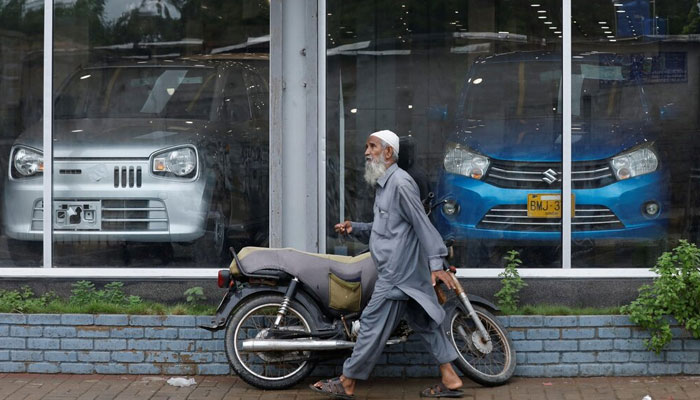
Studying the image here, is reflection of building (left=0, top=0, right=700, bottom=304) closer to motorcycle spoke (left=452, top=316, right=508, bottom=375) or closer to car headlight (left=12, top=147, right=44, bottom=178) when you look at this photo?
car headlight (left=12, top=147, right=44, bottom=178)

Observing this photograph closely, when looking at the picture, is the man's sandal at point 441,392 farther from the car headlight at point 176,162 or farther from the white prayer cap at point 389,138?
the car headlight at point 176,162

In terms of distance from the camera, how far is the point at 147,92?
10.2 m

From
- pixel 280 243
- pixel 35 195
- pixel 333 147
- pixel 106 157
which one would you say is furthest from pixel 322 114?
pixel 35 195

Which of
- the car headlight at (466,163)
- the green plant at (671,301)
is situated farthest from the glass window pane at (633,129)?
the car headlight at (466,163)

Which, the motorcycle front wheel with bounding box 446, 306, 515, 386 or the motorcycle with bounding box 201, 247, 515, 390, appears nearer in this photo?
the motorcycle with bounding box 201, 247, 515, 390

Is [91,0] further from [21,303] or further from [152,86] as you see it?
[21,303]

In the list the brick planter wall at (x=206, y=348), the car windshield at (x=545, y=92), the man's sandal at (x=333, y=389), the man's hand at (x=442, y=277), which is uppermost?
the car windshield at (x=545, y=92)

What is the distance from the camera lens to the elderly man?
8.41 metres

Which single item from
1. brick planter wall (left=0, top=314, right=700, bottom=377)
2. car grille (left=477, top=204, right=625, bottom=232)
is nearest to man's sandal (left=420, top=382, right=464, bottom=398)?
brick planter wall (left=0, top=314, right=700, bottom=377)

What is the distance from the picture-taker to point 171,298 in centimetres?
983

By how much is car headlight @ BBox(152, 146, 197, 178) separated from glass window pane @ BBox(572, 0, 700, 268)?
3196 millimetres

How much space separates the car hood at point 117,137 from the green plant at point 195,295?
1.22 m

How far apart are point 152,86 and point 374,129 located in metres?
1.93

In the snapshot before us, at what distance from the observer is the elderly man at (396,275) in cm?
841
